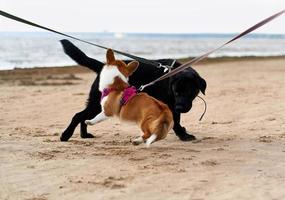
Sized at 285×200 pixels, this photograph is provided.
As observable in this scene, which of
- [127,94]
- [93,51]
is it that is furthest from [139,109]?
[93,51]

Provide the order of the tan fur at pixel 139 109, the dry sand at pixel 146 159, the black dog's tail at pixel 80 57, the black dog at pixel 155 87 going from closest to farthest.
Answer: the dry sand at pixel 146 159 → the tan fur at pixel 139 109 → the black dog at pixel 155 87 → the black dog's tail at pixel 80 57

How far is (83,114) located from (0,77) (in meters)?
10.7

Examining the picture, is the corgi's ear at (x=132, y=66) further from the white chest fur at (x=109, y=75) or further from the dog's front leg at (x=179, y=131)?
the dog's front leg at (x=179, y=131)

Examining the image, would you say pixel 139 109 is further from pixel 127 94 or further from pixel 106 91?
pixel 106 91

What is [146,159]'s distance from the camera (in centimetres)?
570

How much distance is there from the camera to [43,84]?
599 inches

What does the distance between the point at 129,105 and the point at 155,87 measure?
906 mm

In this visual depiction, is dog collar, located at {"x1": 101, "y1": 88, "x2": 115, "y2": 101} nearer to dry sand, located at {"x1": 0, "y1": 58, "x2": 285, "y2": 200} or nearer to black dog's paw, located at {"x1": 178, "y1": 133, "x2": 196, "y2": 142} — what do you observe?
dry sand, located at {"x1": 0, "y1": 58, "x2": 285, "y2": 200}

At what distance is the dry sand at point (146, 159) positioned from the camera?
4527mm

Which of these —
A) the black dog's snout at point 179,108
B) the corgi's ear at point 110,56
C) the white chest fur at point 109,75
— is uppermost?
→ the corgi's ear at point 110,56

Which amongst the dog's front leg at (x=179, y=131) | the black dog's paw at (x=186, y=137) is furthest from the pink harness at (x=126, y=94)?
the black dog's paw at (x=186, y=137)

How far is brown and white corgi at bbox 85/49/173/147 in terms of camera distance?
226 inches

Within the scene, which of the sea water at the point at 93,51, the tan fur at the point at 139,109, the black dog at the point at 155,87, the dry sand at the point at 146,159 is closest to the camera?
the dry sand at the point at 146,159

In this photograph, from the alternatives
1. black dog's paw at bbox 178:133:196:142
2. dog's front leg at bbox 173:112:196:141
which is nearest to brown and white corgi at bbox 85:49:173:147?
dog's front leg at bbox 173:112:196:141
